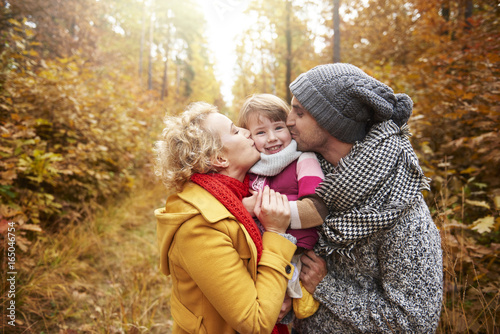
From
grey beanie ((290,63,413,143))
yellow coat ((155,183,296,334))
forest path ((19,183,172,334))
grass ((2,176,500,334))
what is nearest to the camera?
yellow coat ((155,183,296,334))

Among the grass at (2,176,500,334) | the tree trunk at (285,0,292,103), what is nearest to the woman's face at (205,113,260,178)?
the grass at (2,176,500,334)

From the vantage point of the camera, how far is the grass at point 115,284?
2.19 metres

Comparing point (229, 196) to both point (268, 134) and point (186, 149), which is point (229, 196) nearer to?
point (186, 149)

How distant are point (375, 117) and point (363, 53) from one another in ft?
34.1

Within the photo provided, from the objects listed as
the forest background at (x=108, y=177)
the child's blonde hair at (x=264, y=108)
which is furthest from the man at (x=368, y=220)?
the forest background at (x=108, y=177)

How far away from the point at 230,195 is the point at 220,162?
0.23 metres

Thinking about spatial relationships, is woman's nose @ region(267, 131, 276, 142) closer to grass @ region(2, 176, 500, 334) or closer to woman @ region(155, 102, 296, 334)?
woman @ region(155, 102, 296, 334)

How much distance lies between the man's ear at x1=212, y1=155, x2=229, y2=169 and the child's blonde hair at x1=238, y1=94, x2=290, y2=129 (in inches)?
18.8

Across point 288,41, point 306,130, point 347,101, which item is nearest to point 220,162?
point 306,130

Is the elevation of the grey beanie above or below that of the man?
above

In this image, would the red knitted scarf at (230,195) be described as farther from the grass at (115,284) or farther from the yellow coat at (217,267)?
the grass at (115,284)

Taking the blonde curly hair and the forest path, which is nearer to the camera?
the blonde curly hair

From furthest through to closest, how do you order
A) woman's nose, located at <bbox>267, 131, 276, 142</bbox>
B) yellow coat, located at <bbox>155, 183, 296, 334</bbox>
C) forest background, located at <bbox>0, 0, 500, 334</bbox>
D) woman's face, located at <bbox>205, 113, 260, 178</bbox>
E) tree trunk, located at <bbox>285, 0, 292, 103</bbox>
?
tree trunk, located at <bbox>285, 0, 292, 103</bbox>, forest background, located at <bbox>0, 0, 500, 334</bbox>, woman's nose, located at <bbox>267, 131, 276, 142</bbox>, woman's face, located at <bbox>205, 113, 260, 178</bbox>, yellow coat, located at <bbox>155, 183, 296, 334</bbox>

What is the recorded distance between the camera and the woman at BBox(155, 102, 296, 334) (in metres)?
1.28
